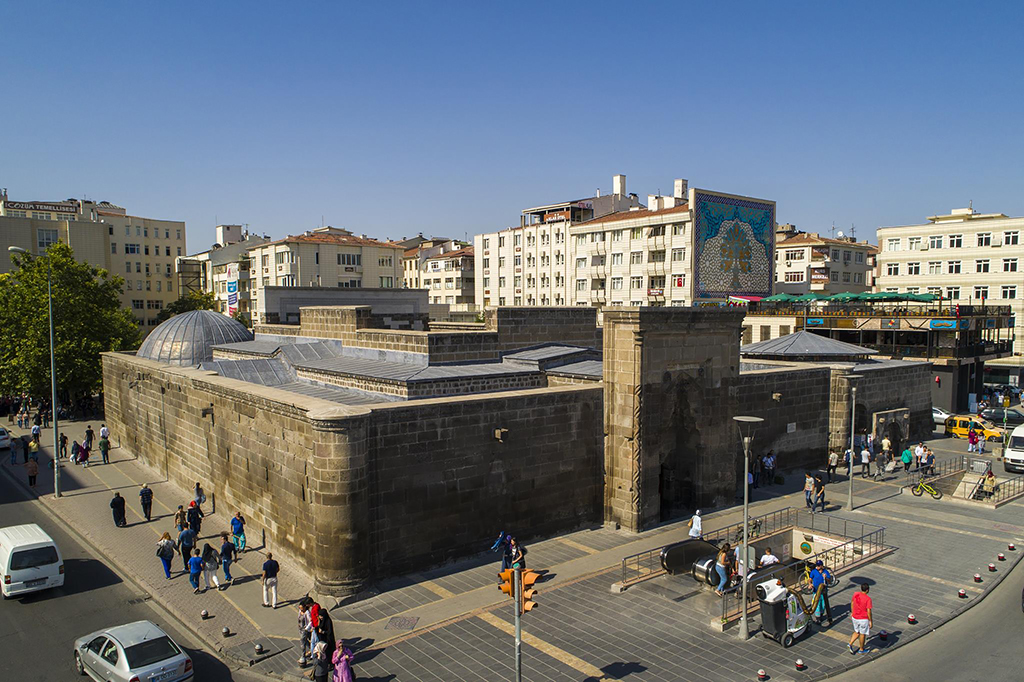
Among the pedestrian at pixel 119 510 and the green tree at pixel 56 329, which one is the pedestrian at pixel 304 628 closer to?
the pedestrian at pixel 119 510

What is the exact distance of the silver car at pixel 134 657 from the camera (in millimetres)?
12055

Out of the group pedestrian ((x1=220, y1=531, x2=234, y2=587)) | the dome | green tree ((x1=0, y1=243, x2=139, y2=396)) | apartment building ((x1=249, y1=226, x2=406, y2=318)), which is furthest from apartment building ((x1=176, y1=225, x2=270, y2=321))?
pedestrian ((x1=220, y1=531, x2=234, y2=587))

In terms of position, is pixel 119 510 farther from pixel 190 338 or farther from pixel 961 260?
pixel 961 260

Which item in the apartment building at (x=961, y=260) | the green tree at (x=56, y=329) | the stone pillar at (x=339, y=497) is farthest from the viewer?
the apartment building at (x=961, y=260)

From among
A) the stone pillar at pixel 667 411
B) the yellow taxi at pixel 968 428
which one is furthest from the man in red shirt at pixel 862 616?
the yellow taxi at pixel 968 428

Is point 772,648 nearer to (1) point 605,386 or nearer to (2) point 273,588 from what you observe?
(1) point 605,386

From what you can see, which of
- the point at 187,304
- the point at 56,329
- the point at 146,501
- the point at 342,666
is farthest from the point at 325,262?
the point at 342,666

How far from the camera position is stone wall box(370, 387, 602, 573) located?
55.1 feet

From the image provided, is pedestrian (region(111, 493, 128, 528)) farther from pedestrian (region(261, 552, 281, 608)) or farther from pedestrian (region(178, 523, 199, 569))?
pedestrian (region(261, 552, 281, 608))

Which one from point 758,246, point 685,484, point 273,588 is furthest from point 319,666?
point 758,246

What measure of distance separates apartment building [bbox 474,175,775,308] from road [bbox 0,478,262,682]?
3401cm

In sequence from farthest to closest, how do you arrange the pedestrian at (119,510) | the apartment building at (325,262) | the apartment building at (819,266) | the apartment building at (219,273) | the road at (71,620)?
the apartment building at (219,273), the apartment building at (819,266), the apartment building at (325,262), the pedestrian at (119,510), the road at (71,620)

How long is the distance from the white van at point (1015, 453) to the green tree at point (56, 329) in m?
51.3

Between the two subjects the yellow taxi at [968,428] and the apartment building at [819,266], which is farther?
the apartment building at [819,266]
